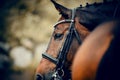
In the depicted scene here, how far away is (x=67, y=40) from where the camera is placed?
130 inches

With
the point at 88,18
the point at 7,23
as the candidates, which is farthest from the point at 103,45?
the point at 7,23

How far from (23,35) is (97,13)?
25.6ft

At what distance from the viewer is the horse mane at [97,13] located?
3.00 metres

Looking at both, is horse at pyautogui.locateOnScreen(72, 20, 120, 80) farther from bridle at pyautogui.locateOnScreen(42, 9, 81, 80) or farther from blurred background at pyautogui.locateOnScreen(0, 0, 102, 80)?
blurred background at pyautogui.locateOnScreen(0, 0, 102, 80)

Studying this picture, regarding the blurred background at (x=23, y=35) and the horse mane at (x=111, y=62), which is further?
the blurred background at (x=23, y=35)

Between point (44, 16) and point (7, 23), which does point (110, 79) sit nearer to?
point (44, 16)

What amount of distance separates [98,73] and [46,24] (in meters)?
8.33

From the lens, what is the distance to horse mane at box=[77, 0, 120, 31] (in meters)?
3.00

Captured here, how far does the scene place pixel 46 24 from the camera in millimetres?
10414

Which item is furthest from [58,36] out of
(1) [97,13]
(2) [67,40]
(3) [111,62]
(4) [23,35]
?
(4) [23,35]

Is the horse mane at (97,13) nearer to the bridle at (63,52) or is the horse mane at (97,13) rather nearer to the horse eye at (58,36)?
the bridle at (63,52)

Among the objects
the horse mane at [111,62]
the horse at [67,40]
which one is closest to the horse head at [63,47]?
the horse at [67,40]

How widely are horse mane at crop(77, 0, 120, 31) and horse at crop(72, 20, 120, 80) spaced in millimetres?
695

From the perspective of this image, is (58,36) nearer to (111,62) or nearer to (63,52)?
(63,52)
